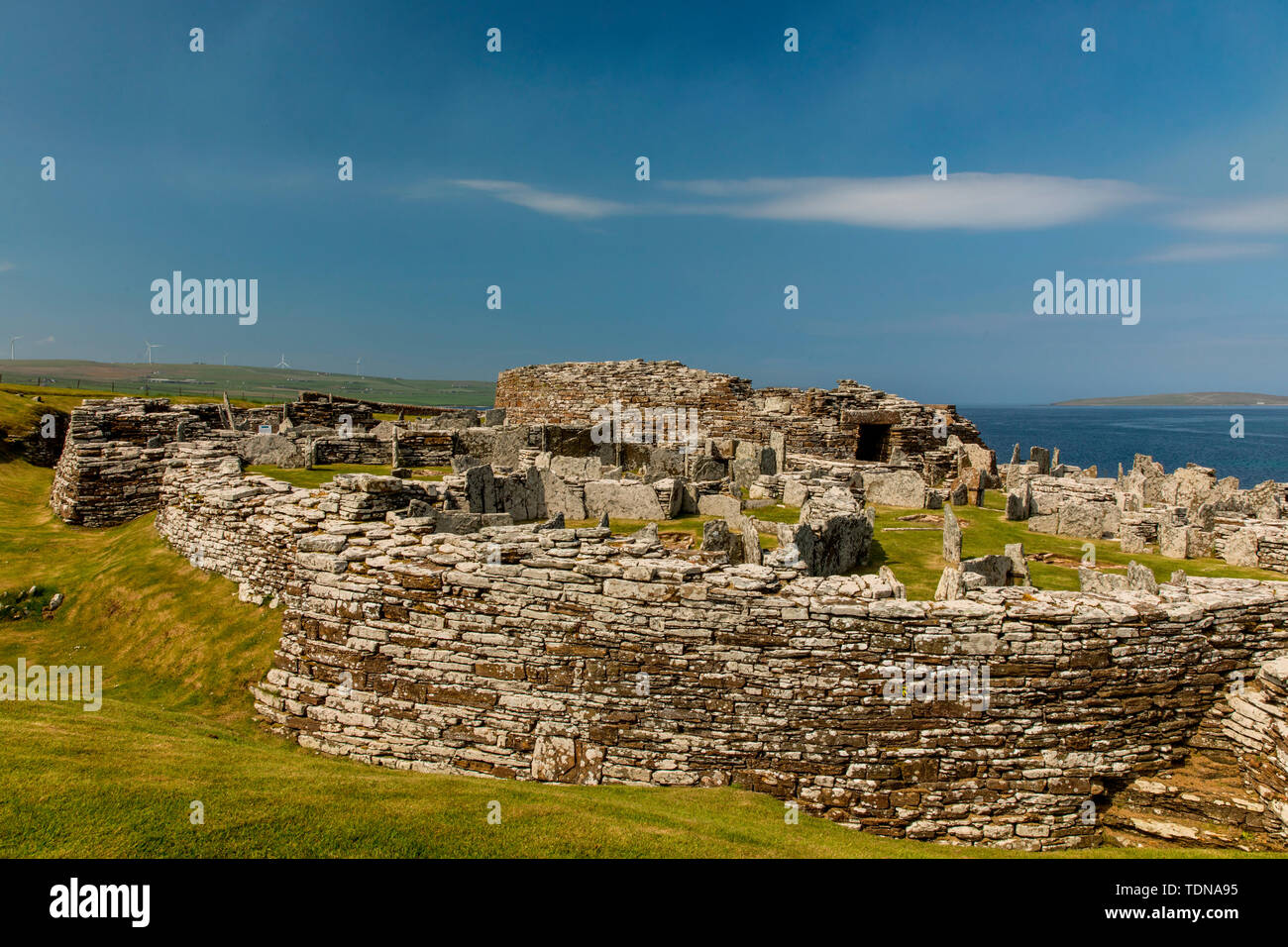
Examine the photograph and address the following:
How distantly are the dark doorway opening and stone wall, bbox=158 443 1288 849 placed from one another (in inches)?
831

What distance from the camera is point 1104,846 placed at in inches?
315

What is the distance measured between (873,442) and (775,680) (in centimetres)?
2420

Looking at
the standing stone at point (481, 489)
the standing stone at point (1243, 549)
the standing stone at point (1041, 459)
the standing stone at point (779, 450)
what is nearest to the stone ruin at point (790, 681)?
the standing stone at point (481, 489)

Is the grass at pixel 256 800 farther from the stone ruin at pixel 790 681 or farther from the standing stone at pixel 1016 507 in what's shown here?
the standing stone at pixel 1016 507

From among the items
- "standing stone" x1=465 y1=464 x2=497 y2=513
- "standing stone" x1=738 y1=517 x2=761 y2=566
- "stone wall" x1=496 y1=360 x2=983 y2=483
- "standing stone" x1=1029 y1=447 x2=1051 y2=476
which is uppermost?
"stone wall" x1=496 y1=360 x2=983 y2=483

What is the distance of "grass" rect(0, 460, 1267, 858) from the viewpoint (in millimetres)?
5379

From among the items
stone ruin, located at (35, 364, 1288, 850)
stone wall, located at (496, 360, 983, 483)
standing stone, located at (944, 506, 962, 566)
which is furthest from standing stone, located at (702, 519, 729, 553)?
stone wall, located at (496, 360, 983, 483)

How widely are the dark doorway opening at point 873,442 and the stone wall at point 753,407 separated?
0.14 feet

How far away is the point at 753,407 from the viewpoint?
31906 millimetres

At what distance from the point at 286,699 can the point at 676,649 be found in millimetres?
5601

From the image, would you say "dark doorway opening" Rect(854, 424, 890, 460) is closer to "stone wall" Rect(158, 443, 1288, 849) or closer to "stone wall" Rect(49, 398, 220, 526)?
"stone wall" Rect(158, 443, 1288, 849)

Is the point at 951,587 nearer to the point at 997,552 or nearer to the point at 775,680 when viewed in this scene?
the point at 775,680

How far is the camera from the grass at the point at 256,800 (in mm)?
5379
